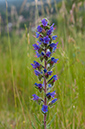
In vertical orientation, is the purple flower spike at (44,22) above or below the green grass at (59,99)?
above

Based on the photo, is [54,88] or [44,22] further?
[54,88]

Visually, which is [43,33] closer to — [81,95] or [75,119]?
[75,119]

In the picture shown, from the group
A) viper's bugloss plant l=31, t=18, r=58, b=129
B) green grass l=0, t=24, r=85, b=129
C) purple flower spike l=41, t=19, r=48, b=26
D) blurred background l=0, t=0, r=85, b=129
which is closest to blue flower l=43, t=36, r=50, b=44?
viper's bugloss plant l=31, t=18, r=58, b=129

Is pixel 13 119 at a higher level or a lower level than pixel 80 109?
lower

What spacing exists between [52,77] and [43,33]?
0.32m

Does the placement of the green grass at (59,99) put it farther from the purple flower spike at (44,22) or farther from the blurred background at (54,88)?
the purple flower spike at (44,22)

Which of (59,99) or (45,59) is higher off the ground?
(45,59)

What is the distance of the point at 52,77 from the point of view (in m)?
1.19

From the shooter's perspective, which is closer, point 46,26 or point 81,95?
point 46,26

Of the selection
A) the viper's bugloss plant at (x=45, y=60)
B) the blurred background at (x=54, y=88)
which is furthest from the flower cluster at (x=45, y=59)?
the blurred background at (x=54, y=88)

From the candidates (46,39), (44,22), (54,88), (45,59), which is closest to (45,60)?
(45,59)

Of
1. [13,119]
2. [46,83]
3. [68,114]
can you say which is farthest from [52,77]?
[13,119]

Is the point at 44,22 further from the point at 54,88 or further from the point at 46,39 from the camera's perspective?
the point at 54,88

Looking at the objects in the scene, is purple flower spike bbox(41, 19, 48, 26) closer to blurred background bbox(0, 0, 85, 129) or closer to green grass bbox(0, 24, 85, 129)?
blurred background bbox(0, 0, 85, 129)
